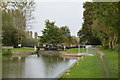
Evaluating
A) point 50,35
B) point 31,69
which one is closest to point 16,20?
point 50,35

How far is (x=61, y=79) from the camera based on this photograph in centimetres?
572

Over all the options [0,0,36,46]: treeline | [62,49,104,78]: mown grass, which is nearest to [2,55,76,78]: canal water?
[62,49,104,78]: mown grass

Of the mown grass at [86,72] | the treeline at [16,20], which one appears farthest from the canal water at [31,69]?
the treeline at [16,20]

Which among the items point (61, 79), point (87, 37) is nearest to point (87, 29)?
point (87, 37)

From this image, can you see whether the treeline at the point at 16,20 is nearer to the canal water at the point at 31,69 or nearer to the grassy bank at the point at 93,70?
the canal water at the point at 31,69

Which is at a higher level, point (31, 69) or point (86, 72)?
point (86, 72)

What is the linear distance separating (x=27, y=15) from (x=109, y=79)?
23.4 m

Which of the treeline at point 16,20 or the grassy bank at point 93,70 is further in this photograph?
the treeline at point 16,20

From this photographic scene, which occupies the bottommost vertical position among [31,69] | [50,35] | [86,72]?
[31,69]

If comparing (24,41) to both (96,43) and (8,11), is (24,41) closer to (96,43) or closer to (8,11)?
(8,11)

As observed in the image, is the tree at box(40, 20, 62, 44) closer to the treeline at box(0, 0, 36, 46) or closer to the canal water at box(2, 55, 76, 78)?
the treeline at box(0, 0, 36, 46)

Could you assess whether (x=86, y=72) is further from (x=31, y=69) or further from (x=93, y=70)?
(x=31, y=69)

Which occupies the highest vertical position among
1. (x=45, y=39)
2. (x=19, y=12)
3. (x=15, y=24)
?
(x=19, y=12)

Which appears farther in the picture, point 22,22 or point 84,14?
point 84,14
